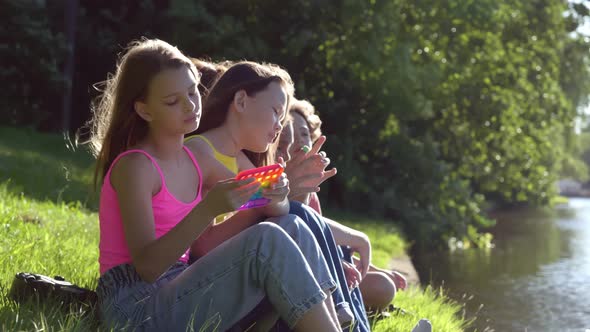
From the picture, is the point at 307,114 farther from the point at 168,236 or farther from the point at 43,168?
the point at 43,168

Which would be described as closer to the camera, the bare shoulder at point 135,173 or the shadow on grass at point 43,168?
the bare shoulder at point 135,173

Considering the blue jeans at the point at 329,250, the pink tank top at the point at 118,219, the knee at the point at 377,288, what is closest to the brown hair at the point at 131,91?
the pink tank top at the point at 118,219

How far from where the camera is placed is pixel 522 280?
8.09 metres

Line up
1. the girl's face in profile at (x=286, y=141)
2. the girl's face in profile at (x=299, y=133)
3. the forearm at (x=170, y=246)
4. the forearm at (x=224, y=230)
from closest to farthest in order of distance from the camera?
the forearm at (x=170, y=246), the forearm at (x=224, y=230), the girl's face in profile at (x=286, y=141), the girl's face in profile at (x=299, y=133)

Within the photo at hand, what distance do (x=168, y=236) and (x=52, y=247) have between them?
1773 millimetres

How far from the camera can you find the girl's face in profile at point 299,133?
4016 millimetres

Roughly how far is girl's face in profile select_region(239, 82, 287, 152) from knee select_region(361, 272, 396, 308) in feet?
4.05

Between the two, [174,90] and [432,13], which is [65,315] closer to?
[174,90]

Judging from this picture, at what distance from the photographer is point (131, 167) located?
2592mm

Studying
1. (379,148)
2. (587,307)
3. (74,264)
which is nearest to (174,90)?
(74,264)

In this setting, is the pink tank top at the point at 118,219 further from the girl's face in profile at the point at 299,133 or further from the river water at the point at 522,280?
the river water at the point at 522,280

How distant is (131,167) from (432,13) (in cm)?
1065

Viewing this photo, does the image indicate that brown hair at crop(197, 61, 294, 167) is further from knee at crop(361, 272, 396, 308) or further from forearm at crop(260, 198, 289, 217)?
knee at crop(361, 272, 396, 308)

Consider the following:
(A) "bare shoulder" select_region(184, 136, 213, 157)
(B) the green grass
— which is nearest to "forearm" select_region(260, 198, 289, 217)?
(A) "bare shoulder" select_region(184, 136, 213, 157)
